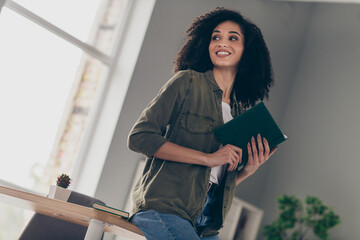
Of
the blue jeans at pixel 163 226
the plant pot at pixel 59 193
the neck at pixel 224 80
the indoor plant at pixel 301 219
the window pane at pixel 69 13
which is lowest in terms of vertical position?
the plant pot at pixel 59 193

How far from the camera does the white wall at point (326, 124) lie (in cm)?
515

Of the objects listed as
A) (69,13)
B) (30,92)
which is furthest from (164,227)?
(69,13)

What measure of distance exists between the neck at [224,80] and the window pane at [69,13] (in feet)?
7.53

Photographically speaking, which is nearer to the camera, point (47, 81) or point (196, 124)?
point (196, 124)

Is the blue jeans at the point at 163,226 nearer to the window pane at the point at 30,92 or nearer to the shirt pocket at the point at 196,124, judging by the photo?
the shirt pocket at the point at 196,124

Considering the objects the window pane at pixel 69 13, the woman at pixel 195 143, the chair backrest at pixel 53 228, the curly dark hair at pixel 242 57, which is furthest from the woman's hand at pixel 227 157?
the window pane at pixel 69 13

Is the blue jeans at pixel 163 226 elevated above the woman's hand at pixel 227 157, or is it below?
below

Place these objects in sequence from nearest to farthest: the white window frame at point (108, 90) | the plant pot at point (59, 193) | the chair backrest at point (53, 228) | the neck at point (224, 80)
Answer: the neck at point (224, 80) < the plant pot at point (59, 193) < the chair backrest at point (53, 228) < the white window frame at point (108, 90)

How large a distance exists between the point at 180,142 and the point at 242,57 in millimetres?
525

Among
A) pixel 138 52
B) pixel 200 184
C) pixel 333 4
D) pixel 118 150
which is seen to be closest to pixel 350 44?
pixel 333 4

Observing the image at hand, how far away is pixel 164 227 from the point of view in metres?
1.33

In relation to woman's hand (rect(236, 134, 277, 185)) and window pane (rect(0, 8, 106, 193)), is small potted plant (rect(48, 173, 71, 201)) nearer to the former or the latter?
woman's hand (rect(236, 134, 277, 185))

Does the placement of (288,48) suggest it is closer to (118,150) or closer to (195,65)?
(118,150)

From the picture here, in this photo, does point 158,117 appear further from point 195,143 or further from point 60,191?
point 60,191
